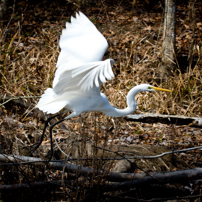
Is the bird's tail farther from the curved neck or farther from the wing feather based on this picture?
the curved neck

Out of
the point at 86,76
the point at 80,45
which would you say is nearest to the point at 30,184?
the point at 86,76

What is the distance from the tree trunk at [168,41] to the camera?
5.23 meters

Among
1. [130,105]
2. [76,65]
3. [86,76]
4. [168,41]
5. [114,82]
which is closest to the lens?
[86,76]

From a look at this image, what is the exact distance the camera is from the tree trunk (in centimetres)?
523

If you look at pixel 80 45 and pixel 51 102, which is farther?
pixel 51 102

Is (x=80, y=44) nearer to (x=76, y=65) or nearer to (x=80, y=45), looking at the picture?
(x=80, y=45)

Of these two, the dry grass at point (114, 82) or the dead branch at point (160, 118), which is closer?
the dead branch at point (160, 118)

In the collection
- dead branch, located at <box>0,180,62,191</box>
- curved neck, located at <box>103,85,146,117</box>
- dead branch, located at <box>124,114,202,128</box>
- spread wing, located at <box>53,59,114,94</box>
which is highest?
spread wing, located at <box>53,59,114,94</box>

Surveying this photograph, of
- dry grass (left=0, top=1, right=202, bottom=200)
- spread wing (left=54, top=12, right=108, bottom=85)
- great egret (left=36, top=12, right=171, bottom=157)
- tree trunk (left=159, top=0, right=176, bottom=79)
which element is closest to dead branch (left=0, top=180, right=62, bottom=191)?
great egret (left=36, top=12, right=171, bottom=157)

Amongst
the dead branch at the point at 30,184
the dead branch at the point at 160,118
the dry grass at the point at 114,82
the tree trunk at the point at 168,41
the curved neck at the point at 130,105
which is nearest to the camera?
the dead branch at the point at 30,184

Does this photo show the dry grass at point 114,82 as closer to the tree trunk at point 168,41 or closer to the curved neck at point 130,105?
the tree trunk at point 168,41

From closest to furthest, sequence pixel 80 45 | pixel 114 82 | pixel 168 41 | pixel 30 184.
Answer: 1. pixel 30 184
2. pixel 80 45
3. pixel 168 41
4. pixel 114 82

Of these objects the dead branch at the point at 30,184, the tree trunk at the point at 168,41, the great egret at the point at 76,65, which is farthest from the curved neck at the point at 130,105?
the tree trunk at the point at 168,41

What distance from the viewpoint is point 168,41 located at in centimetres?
541
